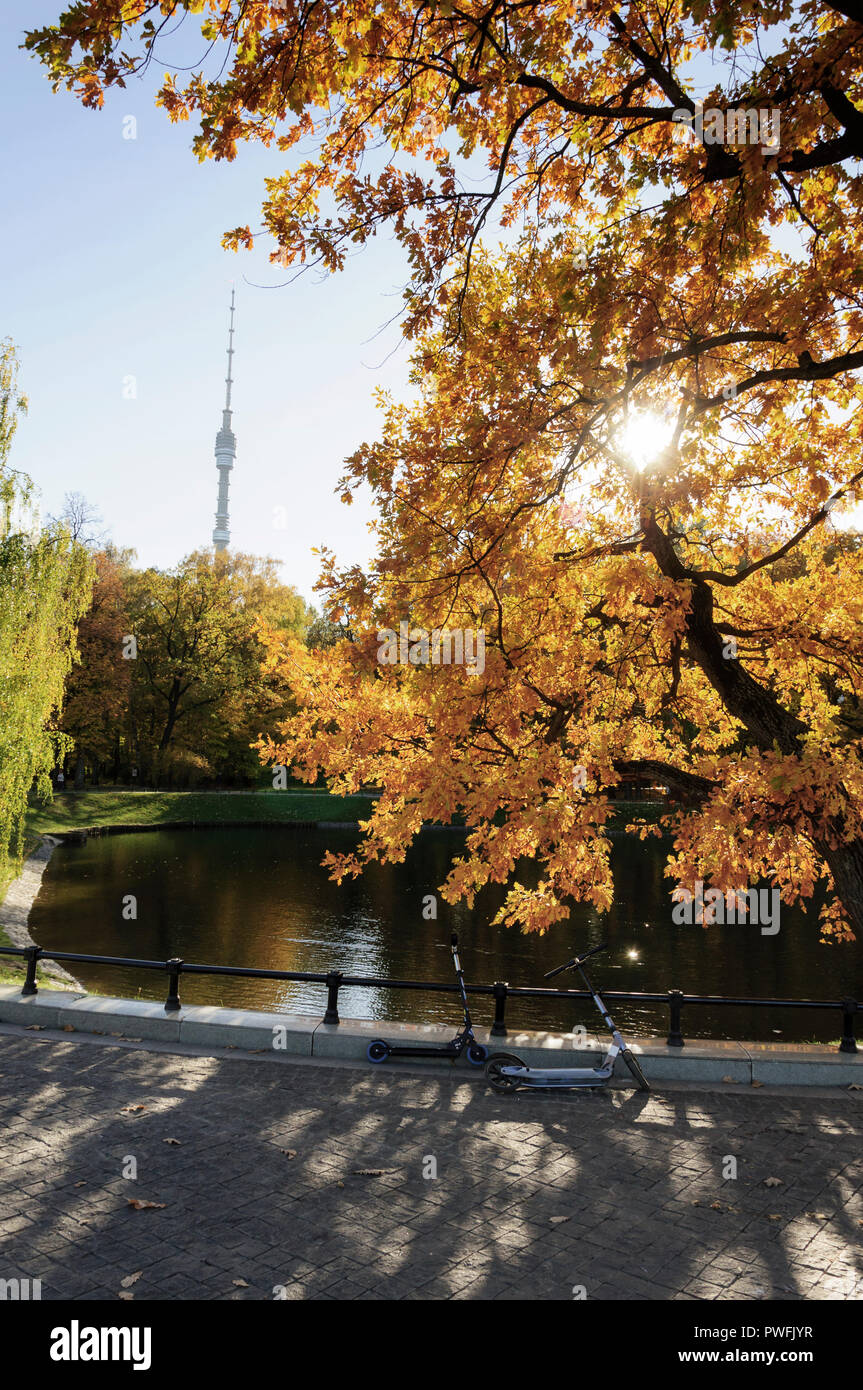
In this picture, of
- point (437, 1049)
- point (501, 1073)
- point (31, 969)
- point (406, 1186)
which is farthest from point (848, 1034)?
point (31, 969)

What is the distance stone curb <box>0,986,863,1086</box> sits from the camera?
777 centimetres

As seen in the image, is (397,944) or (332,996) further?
(397,944)

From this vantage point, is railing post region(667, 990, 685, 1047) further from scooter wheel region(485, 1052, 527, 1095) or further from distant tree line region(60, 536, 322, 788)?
distant tree line region(60, 536, 322, 788)

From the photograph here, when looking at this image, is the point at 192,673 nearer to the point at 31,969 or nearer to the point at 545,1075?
the point at 31,969

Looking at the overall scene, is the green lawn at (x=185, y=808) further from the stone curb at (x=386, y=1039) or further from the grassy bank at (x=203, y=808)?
the stone curb at (x=386, y=1039)

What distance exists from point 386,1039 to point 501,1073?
1314mm

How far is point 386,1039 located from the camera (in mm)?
8086

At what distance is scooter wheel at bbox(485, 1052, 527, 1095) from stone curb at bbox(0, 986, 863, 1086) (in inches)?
15.9

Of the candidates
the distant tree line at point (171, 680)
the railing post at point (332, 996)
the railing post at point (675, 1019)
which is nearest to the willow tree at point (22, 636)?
the railing post at point (332, 996)

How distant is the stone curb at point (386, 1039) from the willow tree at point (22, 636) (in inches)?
296

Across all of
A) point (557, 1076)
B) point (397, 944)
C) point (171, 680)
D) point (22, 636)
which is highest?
point (171, 680)

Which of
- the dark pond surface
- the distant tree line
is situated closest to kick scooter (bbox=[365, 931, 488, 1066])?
the dark pond surface

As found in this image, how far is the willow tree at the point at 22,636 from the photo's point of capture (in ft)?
50.8

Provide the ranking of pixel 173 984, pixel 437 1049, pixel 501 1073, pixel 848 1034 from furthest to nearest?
pixel 173 984 < pixel 848 1034 < pixel 437 1049 < pixel 501 1073
